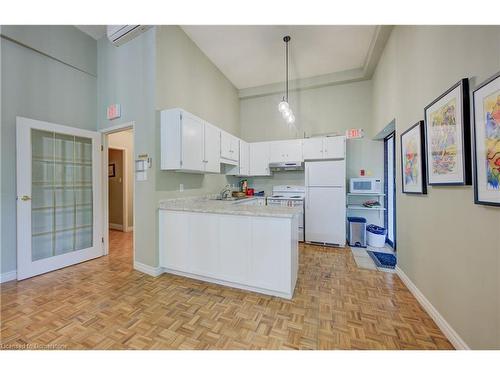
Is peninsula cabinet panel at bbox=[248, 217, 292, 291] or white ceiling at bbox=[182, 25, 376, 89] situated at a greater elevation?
white ceiling at bbox=[182, 25, 376, 89]

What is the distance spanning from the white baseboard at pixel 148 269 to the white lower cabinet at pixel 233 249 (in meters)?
0.08

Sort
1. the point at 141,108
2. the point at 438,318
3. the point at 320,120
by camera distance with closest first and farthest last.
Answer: the point at 438,318 < the point at 141,108 < the point at 320,120

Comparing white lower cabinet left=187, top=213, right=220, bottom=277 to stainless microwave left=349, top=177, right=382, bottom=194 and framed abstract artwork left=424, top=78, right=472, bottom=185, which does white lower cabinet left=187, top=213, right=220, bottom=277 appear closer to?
framed abstract artwork left=424, top=78, right=472, bottom=185

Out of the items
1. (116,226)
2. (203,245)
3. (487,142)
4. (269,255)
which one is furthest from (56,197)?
(487,142)

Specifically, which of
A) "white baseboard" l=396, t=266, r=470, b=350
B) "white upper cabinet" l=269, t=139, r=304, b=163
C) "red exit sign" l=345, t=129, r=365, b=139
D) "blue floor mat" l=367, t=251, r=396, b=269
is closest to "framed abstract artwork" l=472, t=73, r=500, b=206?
"white baseboard" l=396, t=266, r=470, b=350

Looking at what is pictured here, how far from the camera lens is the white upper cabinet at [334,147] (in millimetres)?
3835

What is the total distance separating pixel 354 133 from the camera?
166 inches

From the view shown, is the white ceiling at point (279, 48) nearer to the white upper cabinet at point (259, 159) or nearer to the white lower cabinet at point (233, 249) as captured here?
the white upper cabinet at point (259, 159)

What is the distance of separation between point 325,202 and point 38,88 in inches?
188

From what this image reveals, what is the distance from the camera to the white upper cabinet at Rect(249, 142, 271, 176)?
452 centimetres

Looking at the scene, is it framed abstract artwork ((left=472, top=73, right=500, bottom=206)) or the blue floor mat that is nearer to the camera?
framed abstract artwork ((left=472, top=73, right=500, bottom=206))

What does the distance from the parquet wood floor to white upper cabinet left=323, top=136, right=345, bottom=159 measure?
220cm

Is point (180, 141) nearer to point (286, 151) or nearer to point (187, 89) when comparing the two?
point (187, 89)

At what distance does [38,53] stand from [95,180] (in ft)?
5.93
